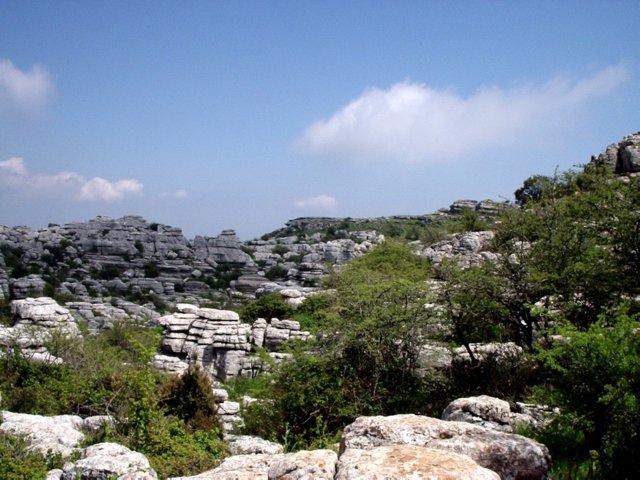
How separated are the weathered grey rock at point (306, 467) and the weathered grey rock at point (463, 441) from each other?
0.80 metres

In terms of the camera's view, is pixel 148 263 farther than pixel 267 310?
Yes

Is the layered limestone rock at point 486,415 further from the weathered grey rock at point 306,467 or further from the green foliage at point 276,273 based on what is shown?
the green foliage at point 276,273

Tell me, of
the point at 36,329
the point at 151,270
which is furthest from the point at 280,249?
the point at 36,329

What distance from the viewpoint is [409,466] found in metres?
3.81

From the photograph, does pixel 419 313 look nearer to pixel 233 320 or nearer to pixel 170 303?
pixel 233 320

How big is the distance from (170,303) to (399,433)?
153 feet

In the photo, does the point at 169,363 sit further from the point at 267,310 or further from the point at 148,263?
the point at 148,263

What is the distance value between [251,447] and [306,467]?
6.77m

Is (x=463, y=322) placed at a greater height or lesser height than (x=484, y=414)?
greater

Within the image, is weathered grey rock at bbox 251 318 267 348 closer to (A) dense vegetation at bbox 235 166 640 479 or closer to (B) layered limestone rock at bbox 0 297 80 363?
(B) layered limestone rock at bbox 0 297 80 363

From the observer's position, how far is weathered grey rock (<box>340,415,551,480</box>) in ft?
15.9

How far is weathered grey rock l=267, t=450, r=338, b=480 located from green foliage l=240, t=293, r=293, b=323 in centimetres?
2678

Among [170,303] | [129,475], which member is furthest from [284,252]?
[129,475]

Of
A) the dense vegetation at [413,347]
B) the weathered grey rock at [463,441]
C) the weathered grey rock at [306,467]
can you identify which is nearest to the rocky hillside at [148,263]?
the dense vegetation at [413,347]
